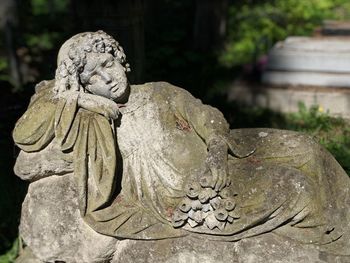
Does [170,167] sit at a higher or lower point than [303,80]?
higher

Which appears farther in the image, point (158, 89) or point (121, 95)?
point (158, 89)

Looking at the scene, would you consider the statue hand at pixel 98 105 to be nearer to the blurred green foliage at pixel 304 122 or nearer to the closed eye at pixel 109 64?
the closed eye at pixel 109 64

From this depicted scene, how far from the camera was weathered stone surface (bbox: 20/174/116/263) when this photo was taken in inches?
132

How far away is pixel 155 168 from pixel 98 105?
1.59 feet

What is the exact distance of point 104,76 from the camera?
11.0ft

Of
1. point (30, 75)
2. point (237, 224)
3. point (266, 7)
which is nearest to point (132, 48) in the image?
point (30, 75)

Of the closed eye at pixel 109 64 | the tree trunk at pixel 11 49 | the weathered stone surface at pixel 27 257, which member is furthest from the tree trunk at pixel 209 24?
the closed eye at pixel 109 64

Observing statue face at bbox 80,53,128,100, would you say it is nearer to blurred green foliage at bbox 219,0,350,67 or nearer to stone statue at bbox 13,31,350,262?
stone statue at bbox 13,31,350,262

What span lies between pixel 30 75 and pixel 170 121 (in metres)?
5.63

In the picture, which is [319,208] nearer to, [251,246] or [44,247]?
[251,246]

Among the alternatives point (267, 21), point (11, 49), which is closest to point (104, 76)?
point (11, 49)

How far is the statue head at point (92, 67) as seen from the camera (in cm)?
330

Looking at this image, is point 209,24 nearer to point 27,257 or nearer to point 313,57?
point 313,57

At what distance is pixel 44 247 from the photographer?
344cm
